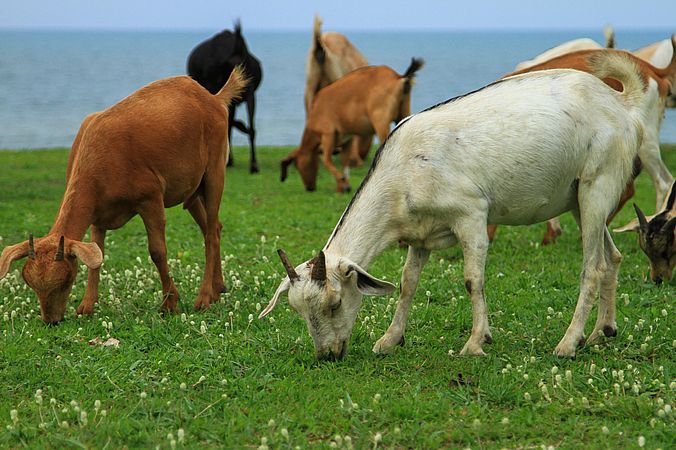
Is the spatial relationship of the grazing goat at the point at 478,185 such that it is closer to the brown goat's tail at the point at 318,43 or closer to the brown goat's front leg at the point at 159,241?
the brown goat's front leg at the point at 159,241

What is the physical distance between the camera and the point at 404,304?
717cm

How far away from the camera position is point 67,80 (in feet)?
226

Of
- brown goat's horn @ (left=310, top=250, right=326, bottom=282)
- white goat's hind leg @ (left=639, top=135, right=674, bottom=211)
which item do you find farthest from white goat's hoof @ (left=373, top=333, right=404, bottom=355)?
white goat's hind leg @ (left=639, top=135, right=674, bottom=211)

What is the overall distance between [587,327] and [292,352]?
229cm

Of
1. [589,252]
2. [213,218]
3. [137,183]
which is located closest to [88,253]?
[137,183]

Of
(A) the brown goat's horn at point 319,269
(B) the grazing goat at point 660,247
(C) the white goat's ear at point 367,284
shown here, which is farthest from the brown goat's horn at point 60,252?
(B) the grazing goat at point 660,247

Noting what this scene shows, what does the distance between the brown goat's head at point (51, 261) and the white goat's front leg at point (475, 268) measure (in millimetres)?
2702

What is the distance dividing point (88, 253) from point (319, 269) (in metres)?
2.01

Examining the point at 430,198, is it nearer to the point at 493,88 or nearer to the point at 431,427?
the point at 493,88

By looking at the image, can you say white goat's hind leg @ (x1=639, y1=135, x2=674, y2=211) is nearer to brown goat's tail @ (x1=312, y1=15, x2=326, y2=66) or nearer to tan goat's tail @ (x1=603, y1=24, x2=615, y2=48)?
tan goat's tail @ (x1=603, y1=24, x2=615, y2=48)

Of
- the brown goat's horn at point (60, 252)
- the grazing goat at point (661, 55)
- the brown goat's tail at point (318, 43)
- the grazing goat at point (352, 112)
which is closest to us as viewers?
the brown goat's horn at point (60, 252)

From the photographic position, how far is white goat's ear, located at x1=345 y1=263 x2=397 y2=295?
6.44 m

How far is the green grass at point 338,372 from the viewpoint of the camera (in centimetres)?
557

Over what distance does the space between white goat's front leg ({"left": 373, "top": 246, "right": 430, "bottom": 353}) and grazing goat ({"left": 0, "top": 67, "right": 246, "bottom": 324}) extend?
208 cm
